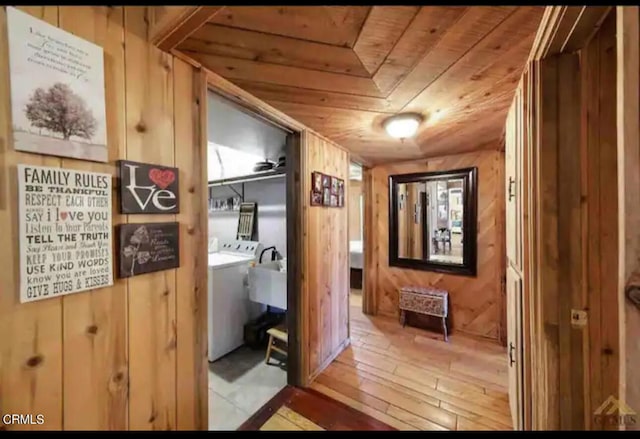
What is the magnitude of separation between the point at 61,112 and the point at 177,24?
0.51 metres

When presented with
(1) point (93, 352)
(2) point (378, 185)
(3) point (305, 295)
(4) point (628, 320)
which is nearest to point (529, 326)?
(4) point (628, 320)

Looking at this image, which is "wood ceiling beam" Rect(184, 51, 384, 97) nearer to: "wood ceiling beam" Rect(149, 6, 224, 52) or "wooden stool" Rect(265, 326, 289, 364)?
"wood ceiling beam" Rect(149, 6, 224, 52)

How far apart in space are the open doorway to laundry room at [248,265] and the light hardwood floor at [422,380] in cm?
58

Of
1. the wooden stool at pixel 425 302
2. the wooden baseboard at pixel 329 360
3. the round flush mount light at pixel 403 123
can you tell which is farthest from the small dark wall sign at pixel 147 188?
the wooden stool at pixel 425 302

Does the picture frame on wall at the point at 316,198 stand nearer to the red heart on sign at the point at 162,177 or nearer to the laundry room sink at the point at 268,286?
the laundry room sink at the point at 268,286

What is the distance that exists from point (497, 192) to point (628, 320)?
2.74m

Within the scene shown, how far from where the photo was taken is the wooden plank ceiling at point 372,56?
3.09ft

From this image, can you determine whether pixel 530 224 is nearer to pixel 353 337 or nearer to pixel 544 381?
pixel 544 381

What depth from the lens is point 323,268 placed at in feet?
7.71

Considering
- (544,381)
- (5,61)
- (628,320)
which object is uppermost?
(5,61)

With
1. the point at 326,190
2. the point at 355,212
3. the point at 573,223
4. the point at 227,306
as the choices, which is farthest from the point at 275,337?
the point at 355,212

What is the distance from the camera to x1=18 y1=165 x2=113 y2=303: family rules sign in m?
0.75

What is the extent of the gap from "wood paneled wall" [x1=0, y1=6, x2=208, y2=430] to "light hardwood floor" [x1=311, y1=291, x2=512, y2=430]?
1.26 metres

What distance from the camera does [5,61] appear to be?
0.72 m
